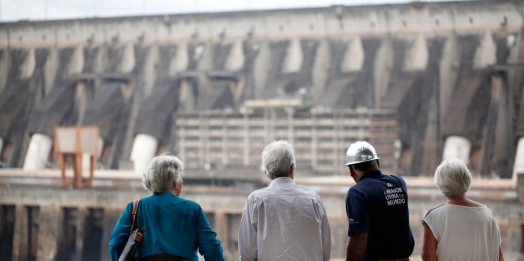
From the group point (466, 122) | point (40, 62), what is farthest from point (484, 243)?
point (40, 62)

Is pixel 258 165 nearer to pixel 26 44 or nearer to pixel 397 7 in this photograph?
pixel 397 7

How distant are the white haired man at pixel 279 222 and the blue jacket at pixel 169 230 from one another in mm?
238

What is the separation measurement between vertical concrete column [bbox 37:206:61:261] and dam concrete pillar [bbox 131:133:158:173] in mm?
3228

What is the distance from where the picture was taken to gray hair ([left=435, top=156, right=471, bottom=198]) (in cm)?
334

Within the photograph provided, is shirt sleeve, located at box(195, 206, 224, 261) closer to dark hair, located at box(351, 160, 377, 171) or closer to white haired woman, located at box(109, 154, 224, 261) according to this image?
white haired woman, located at box(109, 154, 224, 261)

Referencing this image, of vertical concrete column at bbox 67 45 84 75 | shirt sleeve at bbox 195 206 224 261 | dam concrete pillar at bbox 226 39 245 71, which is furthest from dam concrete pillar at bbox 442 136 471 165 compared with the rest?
shirt sleeve at bbox 195 206 224 261

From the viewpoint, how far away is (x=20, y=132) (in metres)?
18.2

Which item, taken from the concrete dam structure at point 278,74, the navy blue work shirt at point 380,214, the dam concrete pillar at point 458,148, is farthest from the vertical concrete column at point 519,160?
the navy blue work shirt at point 380,214

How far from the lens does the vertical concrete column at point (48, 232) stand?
15.1 metres

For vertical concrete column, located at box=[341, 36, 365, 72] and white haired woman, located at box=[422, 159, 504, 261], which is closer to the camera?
white haired woman, located at box=[422, 159, 504, 261]

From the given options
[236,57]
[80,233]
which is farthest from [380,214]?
[236,57]

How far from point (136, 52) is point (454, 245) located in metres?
18.6

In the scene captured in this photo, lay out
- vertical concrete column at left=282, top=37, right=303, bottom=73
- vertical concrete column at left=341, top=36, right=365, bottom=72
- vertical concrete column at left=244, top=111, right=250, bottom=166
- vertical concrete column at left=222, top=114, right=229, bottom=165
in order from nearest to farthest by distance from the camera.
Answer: vertical concrete column at left=244, top=111, right=250, bottom=166, vertical concrete column at left=222, top=114, right=229, bottom=165, vertical concrete column at left=341, top=36, right=365, bottom=72, vertical concrete column at left=282, top=37, right=303, bottom=73

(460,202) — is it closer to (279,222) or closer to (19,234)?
(279,222)
